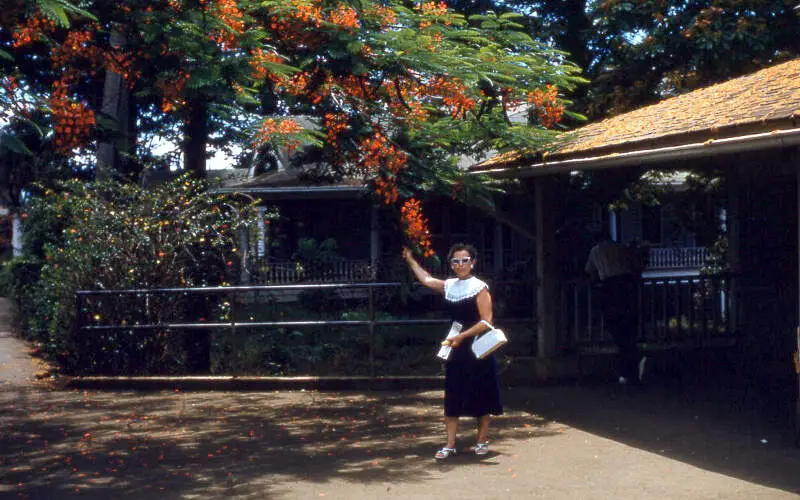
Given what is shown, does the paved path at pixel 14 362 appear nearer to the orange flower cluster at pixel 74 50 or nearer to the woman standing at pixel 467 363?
the orange flower cluster at pixel 74 50

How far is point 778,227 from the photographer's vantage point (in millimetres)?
11969

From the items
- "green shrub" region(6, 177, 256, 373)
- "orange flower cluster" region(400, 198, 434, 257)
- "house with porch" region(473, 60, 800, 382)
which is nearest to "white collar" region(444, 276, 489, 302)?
"orange flower cluster" region(400, 198, 434, 257)

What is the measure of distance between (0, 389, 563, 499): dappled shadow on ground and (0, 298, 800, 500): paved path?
0.02m

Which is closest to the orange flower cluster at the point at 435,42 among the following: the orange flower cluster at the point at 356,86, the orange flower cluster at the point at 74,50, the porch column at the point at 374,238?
the orange flower cluster at the point at 356,86

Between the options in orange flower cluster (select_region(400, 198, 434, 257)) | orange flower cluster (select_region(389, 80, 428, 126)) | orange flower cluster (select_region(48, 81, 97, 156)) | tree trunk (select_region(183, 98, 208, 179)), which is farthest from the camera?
tree trunk (select_region(183, 98, 208, 179))

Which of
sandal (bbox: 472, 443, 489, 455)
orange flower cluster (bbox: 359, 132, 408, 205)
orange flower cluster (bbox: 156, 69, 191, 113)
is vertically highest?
orange flower cluster (bbox: 156, 69, 191, 113)

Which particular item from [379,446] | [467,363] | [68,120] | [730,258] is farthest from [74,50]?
[730,258]

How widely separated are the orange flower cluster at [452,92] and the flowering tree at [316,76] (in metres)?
0.02

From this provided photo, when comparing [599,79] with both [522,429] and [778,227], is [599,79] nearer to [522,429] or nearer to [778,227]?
[778,227]

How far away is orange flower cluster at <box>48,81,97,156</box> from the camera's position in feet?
28.5

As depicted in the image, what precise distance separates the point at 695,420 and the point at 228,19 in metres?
5.73

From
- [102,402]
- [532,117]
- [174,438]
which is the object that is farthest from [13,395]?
[532,117]

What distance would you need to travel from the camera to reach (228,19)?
9047 mm

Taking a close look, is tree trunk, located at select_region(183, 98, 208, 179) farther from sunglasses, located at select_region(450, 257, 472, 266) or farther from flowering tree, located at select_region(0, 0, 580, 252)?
sunglasses, located at select_region(450, 257, 472, 266)
